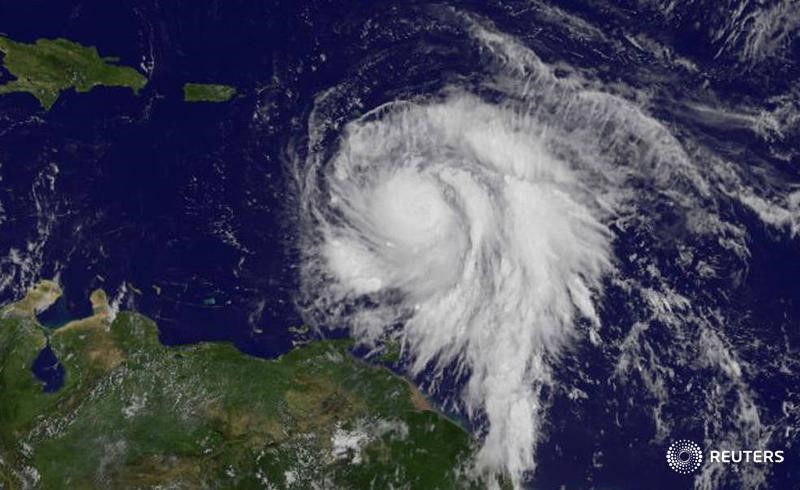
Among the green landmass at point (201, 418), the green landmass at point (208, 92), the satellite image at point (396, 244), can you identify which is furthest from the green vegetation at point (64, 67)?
the green landmass at point (201, 418)

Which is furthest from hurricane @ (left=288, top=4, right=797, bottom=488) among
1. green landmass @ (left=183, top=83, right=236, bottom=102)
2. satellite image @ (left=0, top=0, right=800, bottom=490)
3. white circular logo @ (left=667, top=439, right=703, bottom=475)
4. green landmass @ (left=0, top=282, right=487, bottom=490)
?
green landmass @ (left=183, top=83, right=236, bottom=102)

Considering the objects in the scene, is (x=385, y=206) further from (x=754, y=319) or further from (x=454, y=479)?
(x=754, y=319)

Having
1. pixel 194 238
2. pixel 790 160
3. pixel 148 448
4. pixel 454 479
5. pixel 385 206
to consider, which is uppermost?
pixel 790 160

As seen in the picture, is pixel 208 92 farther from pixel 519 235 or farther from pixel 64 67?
pixel 519 235

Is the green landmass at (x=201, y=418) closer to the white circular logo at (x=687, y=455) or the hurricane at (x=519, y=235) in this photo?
the hurricane at (x=519, y=235)

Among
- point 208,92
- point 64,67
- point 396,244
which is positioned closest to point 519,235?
point 396,244

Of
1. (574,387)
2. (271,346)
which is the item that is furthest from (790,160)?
(271,346)
